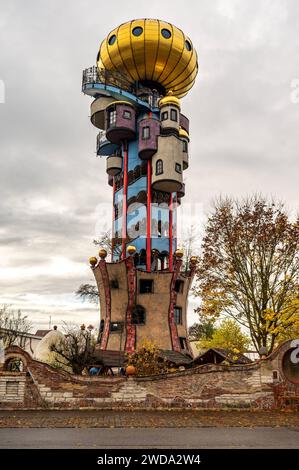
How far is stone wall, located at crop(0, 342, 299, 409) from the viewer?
1689 centimetres

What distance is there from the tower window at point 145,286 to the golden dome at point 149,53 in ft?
53.4

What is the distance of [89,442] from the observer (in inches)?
379

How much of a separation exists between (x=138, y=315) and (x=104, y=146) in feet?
48.5

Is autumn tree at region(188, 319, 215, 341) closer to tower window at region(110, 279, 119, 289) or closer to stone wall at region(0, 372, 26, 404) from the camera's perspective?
tower window at region(110, 279, 119, 289)

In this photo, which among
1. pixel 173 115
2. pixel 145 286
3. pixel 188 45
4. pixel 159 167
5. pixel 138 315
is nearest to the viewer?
pixel 138 315

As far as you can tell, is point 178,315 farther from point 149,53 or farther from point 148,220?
point 149,53

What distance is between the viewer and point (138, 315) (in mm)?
29969

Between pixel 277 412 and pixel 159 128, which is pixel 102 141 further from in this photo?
pixel 277 412

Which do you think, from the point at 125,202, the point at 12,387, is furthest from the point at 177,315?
the point at 12,387

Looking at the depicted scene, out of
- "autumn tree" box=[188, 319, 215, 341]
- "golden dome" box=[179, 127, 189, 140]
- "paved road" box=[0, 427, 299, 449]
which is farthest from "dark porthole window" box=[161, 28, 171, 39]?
"autumn tree" box=[188, 319, 215, 341]

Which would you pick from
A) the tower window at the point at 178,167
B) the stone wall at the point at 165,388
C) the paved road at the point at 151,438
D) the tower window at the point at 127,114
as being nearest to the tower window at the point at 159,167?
the tower window at the point at 178,167

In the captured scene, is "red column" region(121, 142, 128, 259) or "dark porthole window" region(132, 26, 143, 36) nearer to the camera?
"red column" region(121, 142, 128, 259)

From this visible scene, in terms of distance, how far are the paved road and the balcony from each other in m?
27.7
